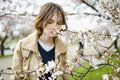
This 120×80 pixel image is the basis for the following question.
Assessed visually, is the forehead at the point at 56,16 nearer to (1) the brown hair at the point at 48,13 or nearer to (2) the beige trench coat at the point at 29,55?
(1) the brown hair at the point at 48,13

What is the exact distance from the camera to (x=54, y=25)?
126 inches

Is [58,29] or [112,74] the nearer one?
[112,74]

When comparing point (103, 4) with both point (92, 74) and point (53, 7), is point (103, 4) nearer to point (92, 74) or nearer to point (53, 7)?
point (53, 7)

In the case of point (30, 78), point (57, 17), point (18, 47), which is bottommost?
point (30, 78)

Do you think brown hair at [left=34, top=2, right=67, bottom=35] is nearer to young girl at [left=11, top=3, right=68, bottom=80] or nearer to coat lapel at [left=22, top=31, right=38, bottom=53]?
young girl at [left=11, top=3, right=68, bottom=80]

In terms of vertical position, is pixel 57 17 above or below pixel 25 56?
above

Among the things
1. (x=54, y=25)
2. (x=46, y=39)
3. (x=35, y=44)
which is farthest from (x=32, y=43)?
(x=54, y=25)

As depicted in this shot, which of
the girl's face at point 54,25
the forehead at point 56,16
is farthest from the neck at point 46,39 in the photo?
the forehead at point 56,16

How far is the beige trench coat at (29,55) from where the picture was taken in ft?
10.9

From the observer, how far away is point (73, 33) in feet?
11.6

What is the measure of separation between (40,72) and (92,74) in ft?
23.2

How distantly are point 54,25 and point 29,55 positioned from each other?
1.32 feet

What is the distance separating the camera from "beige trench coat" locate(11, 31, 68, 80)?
10.9ft

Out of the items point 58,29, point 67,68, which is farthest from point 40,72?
point 58,29
